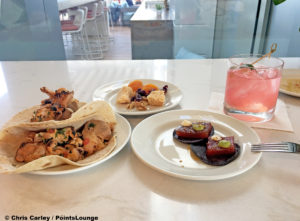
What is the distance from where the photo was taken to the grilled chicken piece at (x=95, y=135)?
62 centimetres

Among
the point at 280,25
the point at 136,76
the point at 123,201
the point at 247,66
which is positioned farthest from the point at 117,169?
the point at 280,25

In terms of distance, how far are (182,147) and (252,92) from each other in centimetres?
26

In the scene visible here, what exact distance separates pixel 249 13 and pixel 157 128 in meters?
2.28

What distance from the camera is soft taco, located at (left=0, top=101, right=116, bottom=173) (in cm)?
58

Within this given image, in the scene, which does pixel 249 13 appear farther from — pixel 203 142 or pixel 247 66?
pixel 203 142

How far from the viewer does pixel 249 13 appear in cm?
259

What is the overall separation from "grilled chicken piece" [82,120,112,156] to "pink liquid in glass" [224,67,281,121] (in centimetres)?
37

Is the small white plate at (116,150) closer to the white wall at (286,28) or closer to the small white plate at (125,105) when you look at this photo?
the small white plate at (125,105)

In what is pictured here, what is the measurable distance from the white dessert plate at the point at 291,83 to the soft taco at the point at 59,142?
66 cm

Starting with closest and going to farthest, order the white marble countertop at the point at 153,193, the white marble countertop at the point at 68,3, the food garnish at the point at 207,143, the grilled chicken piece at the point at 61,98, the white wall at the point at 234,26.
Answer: the white marble countertop at the point at 153,193, the food garnish at the point at 207,143, the grilled chicken piece at the point at 61,98, the white wall at the point at 234,26, the white marble countertop at the point at 68,3

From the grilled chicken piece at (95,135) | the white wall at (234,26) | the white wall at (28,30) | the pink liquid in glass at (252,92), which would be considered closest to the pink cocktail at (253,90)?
the pink liquid in glass at (252,92)

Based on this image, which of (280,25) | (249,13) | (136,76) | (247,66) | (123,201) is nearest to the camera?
(123,201)

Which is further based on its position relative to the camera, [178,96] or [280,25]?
[280,25]

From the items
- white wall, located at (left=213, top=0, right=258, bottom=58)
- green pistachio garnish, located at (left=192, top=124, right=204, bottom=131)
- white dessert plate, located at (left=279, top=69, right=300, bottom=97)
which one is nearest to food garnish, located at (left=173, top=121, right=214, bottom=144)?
green pistachio garnish, located at (left=192, top=124, right=204, bottom=131)
